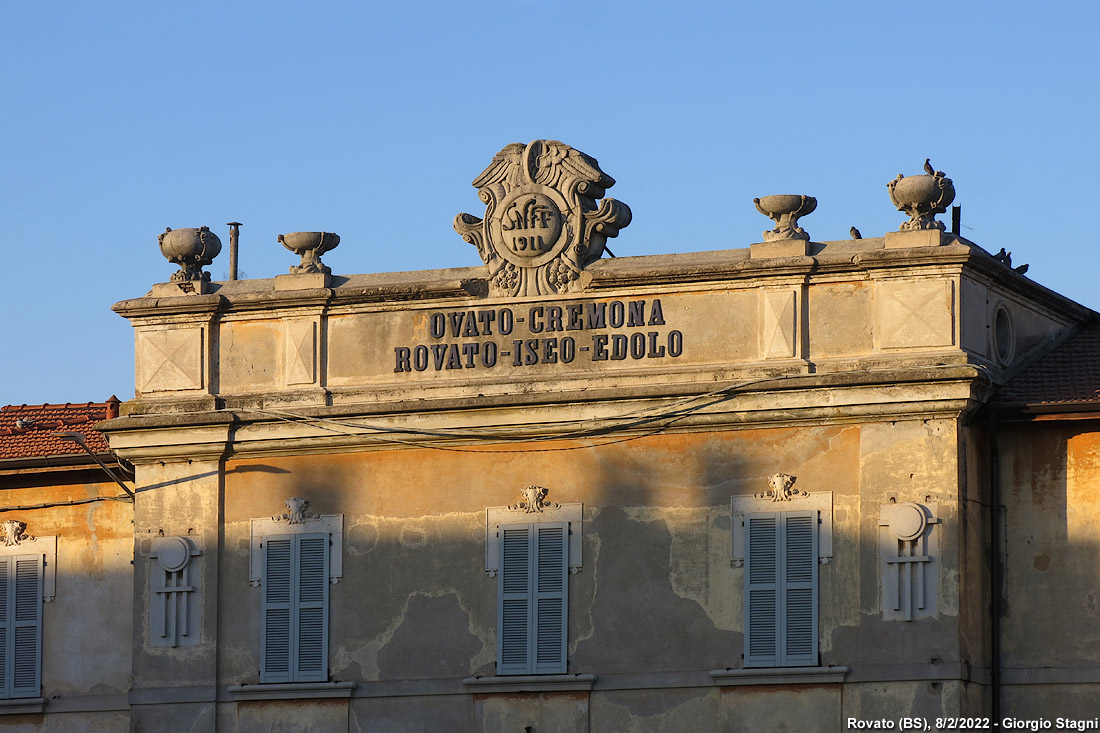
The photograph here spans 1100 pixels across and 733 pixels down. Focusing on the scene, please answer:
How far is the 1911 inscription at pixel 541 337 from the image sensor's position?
2644cm

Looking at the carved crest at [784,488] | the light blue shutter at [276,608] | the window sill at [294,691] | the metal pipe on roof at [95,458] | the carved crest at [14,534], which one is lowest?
the window sill at [294,691]

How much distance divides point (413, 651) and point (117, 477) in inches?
185

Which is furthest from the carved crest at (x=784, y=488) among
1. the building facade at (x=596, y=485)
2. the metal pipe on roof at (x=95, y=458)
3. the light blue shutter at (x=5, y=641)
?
the light blue shutter at (x=5, y=641)

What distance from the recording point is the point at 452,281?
27109 millimetres

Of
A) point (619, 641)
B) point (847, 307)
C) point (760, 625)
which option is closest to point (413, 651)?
point (619, 641)

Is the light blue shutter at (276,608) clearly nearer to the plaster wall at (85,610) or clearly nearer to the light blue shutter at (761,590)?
the plaster wall at (85,610)

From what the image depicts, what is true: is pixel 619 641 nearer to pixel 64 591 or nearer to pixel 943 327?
pixel 943 327

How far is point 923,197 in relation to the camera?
84.4 ft

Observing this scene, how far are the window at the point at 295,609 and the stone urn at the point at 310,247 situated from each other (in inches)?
128

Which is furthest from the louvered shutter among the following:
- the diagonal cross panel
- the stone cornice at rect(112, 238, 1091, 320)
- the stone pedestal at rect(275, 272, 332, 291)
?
the diagonal cross panel

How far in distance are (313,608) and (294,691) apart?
3.21 ft

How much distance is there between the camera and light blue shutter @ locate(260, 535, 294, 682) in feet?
88.2

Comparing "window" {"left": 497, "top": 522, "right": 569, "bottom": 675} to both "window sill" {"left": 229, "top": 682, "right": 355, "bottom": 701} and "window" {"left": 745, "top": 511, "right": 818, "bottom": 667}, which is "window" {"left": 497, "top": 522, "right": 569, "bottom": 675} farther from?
"window" {"left": 745, "top": 511, "right": 818, "bottom": 667}

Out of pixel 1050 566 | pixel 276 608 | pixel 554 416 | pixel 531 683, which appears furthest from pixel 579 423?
pixel 1050 566
